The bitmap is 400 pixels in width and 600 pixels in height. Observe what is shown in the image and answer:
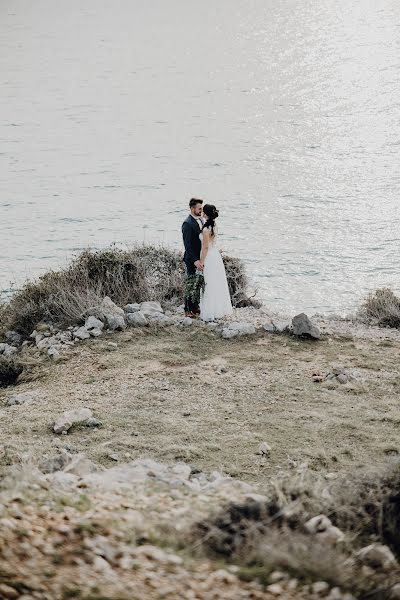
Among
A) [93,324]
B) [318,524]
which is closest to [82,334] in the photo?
[93,324]

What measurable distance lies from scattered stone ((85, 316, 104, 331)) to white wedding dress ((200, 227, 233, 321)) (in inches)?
74.6

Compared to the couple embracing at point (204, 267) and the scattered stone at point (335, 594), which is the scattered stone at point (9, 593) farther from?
the couple embracing at point (204, 267)

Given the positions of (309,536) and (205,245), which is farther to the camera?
(205,245)

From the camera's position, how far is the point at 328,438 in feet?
30.2

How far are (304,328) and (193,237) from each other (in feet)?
8.41

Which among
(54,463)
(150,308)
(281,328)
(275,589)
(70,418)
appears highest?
(150,308)

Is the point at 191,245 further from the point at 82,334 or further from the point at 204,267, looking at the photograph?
the point at 82,334

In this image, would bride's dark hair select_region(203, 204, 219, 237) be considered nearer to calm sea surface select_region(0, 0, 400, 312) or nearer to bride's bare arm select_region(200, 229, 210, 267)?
bride's bare arm select_region(200, 229, 210, 267)

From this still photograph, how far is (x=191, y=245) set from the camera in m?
13.8

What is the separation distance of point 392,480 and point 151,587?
2.35m

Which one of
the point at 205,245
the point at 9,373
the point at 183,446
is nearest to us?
the point at 183,446

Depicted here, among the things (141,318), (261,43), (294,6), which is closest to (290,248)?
(141,318)

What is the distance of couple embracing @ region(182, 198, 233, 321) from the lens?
1363 centimetres

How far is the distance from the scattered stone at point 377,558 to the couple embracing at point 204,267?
8879 mm
